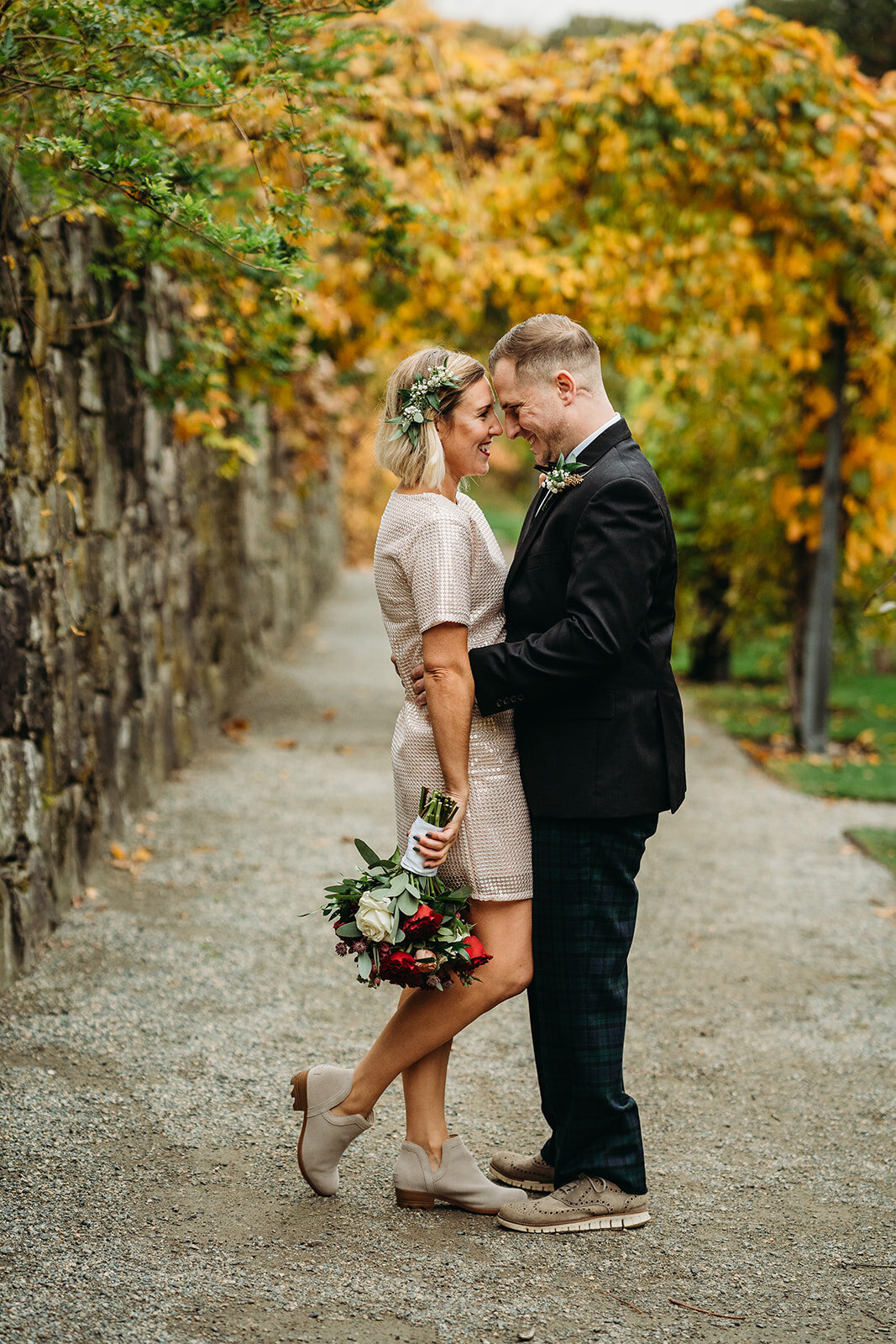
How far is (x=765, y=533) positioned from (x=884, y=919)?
4.63 m

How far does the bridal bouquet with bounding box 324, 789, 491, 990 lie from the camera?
255cm

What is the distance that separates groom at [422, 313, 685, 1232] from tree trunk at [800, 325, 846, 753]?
5.74 meters

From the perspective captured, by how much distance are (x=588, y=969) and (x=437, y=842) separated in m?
0.44

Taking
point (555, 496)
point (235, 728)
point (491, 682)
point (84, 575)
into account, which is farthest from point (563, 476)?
point (235, 728)

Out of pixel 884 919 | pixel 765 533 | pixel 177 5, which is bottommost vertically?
pixel 884 919

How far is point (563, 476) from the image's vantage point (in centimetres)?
265

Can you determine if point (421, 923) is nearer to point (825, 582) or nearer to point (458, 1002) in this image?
point (458, 1002)

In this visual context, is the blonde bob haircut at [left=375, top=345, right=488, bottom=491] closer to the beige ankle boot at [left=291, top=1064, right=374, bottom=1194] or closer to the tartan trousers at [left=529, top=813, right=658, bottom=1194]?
the tartan trousers at [left=529, top=813, right=658, bottom=1194]

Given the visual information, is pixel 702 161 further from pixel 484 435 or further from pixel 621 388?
pixel 621 388

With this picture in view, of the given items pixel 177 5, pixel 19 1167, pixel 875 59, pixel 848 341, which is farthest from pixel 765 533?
pixel 19 1167

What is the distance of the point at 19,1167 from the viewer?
293 centimetres

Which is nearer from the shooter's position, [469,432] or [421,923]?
[421,923]

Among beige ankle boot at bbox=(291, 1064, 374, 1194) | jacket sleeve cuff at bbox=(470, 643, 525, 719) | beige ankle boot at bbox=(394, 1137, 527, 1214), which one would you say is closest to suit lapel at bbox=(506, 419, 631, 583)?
jacket sleeve cuff at bbox=(470, 643, 525, 719)

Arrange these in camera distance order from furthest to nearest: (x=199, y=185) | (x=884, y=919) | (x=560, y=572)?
1. (x=884, y=919)
2. (x=199, y=185)
3. (x=560, y=572)
